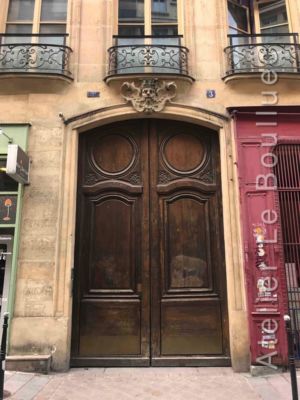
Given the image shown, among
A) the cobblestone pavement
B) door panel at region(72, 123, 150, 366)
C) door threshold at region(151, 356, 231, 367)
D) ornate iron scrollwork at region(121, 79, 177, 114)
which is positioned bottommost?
the cobblestone pavement

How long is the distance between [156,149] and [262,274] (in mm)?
2992

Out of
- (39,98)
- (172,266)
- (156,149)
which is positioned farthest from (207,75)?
(172,266)

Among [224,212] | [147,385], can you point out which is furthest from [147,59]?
[147,385]

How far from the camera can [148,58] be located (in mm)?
7504

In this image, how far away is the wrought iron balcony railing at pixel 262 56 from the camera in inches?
294

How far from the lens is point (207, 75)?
7.49 metres

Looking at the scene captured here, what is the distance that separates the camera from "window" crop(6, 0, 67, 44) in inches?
308

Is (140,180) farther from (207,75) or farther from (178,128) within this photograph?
(207,75)

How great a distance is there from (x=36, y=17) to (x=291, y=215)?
6301 mm

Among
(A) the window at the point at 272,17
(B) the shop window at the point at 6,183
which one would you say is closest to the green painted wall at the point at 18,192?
(B) the shop window at the point at 6,183

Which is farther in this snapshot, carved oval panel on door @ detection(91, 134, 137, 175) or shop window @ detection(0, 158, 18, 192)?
carved oval panel on door @ detection(91, 134, 137, 175)

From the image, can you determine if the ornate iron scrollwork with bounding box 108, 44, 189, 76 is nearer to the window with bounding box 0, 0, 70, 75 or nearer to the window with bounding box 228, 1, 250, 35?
the window with bounding box 0, 0, 70, 75

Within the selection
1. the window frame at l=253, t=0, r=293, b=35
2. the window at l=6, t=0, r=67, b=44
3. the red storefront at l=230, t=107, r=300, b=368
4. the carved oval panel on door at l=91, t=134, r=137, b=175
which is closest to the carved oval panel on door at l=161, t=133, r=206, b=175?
the carved oval panel on door at l=91, t=134, r=137, b=175

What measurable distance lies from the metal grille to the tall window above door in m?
3.36
